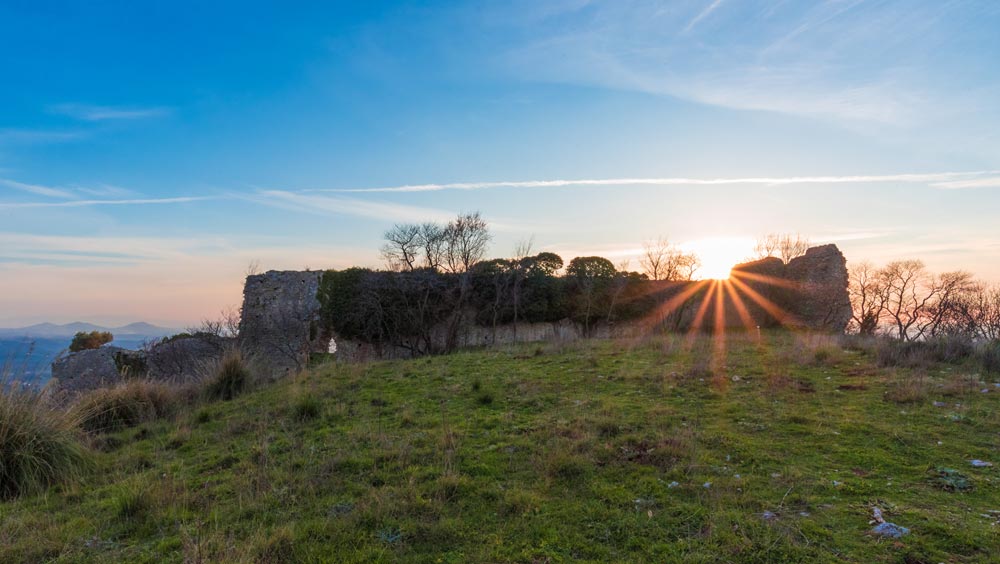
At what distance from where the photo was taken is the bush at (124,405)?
7.88 m

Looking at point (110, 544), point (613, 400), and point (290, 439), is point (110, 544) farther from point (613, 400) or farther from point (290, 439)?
point (613, 400)

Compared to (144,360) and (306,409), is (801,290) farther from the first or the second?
(144,360)

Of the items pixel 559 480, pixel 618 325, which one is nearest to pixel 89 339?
pixel 618 325

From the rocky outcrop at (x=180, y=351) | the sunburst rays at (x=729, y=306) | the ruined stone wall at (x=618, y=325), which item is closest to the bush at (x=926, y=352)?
the ruined stone wall at (x=618, y=325)

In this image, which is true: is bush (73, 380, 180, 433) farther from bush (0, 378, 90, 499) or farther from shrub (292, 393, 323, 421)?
shrub (292, 393, 323, 421)

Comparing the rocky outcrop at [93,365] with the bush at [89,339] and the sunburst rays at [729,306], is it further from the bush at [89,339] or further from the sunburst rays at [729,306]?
the sunburst rays at [729,306]

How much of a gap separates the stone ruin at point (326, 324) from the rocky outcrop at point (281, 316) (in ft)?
0.12

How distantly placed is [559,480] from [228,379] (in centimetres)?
793

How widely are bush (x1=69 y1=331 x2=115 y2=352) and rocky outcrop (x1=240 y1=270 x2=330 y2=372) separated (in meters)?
6.31

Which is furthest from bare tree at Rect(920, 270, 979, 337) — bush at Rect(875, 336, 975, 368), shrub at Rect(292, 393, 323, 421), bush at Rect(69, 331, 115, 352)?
bush at Rect(69, 331, 115, 352)

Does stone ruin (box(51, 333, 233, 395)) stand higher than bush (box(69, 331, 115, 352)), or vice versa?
bush (box(69, 331, 115, 352))

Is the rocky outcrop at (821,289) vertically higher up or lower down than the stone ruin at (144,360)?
higher up

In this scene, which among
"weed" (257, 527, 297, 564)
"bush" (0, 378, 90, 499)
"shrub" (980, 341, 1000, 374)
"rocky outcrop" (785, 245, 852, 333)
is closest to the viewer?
"weed" (257, 527, 297, 564)

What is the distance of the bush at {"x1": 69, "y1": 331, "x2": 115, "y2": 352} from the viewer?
20.2 meters
